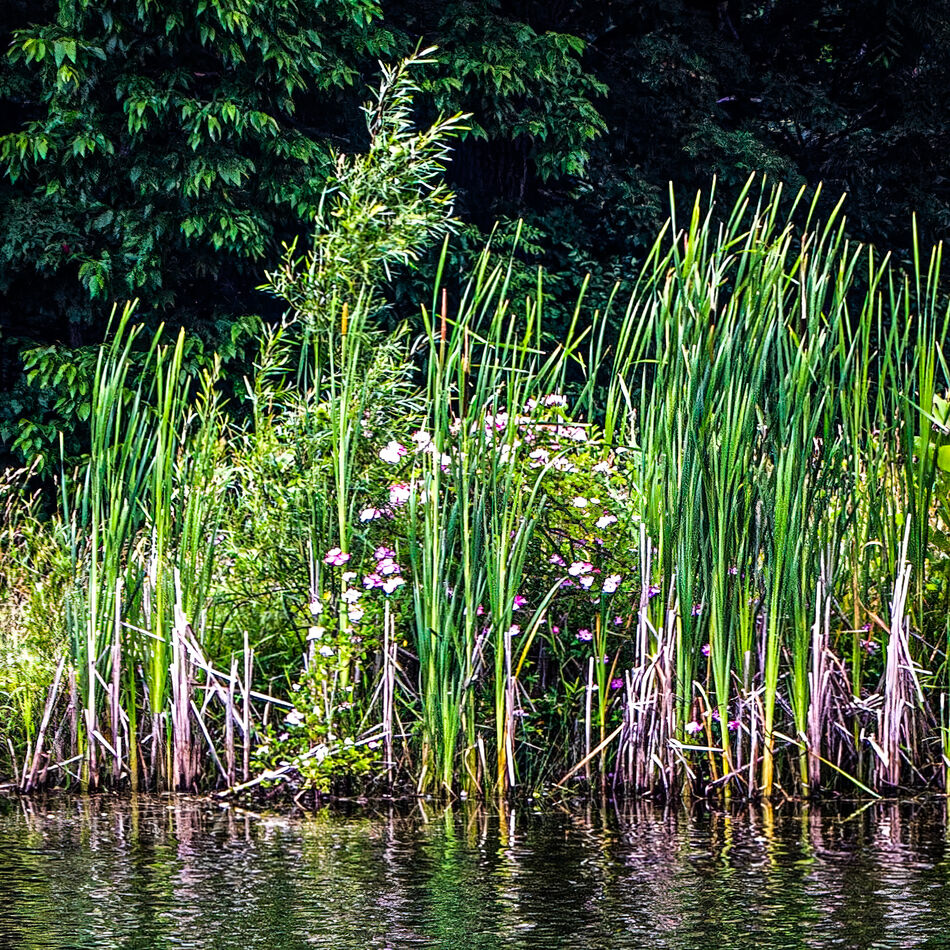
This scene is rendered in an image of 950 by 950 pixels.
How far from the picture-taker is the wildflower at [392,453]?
4684 mm

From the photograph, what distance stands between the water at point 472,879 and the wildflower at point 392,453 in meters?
1.11

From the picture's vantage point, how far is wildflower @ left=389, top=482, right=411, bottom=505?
4.69 m

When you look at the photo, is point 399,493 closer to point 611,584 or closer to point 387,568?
point 387,568

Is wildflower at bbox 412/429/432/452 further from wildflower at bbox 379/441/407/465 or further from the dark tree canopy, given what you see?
the dark tree canopy

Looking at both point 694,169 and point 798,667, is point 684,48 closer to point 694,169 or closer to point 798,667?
point 694,169

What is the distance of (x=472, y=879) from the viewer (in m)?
3.42

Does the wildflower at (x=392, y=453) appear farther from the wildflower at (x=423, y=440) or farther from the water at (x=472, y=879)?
the water at (x=472, y=879)

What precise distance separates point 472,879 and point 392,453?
1.64m

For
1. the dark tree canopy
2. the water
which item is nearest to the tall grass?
the water

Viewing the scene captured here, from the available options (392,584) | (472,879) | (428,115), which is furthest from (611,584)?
(428,115)

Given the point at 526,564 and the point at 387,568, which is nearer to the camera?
the point at 387,568

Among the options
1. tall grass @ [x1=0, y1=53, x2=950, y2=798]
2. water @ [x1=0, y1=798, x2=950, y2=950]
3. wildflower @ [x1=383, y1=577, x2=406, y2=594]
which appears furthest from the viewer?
wildflower @ [x1=383, y1=577, x2=406, y2=594]

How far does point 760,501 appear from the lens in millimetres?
4453

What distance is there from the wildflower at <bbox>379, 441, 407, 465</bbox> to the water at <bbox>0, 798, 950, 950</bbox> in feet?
3.65
